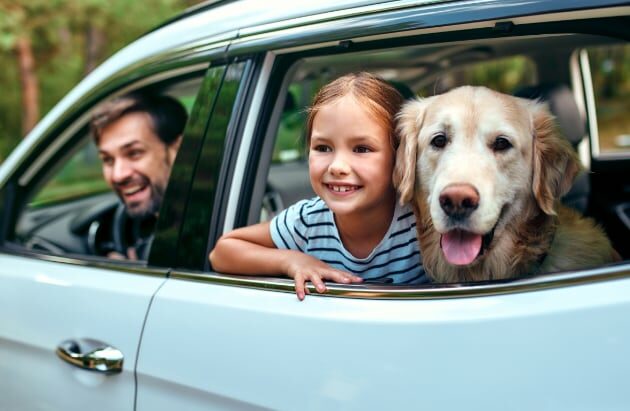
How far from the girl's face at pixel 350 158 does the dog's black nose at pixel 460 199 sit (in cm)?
32

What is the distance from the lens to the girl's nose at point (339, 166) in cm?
193

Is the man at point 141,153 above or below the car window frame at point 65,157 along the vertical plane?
above

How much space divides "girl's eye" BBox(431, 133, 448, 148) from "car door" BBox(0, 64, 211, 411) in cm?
80

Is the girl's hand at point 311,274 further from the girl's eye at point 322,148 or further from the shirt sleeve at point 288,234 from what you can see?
the girl's eye at point 322,148

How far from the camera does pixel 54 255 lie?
266 centimetres

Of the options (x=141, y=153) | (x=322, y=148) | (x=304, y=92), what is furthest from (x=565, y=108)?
(x=141, y=153)

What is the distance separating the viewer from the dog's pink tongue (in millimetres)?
1752

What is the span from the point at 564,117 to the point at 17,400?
103 inches

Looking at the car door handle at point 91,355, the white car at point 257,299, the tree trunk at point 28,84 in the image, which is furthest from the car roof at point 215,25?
the tree trunk at point 28,84

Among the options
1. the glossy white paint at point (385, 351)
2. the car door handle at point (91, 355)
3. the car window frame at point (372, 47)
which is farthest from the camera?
the car door handle at point (91, 355)

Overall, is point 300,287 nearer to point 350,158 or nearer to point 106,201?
point 350,158

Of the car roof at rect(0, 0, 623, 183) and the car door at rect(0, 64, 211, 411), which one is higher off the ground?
the car roof at rect(0, 0, 623, 183)

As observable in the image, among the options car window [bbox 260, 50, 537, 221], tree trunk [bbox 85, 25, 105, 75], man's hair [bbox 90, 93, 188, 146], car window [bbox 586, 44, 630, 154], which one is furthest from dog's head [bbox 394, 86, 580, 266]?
tree trunk [bbox 85, 25, 105, 75]

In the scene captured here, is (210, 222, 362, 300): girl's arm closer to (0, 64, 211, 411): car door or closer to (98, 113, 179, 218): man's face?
(0, 64, 211, 411): car door
